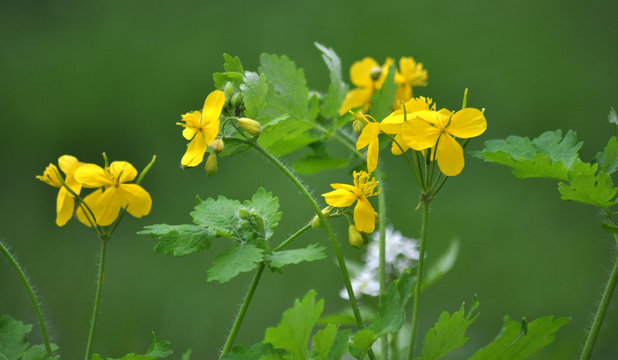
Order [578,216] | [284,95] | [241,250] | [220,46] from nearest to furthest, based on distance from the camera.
Answer: 1. [241,250]
2. [284,95]
3. [578,216]
4. [220,46]

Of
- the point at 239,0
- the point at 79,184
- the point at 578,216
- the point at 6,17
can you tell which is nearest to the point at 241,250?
the point at 79,184

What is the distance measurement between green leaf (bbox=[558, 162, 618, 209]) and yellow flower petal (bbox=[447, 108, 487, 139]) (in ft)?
0.35

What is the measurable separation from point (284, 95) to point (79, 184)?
300mm

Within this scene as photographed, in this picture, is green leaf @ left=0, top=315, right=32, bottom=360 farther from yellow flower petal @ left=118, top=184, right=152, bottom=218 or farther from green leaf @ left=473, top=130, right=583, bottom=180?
green leaf @ left=473, top=130, right=583, bottom=180

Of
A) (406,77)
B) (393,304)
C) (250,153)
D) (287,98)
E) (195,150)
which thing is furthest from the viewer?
(250,153)

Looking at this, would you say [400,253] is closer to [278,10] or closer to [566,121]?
[566,121]

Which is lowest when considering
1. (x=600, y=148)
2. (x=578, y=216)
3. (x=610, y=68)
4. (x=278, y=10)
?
(x=578, y=216)

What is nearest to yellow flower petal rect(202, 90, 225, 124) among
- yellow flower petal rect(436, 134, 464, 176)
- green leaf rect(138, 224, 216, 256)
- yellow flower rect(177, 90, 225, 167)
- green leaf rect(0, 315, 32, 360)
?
yellow flower rect(177, 90, 225, 167)

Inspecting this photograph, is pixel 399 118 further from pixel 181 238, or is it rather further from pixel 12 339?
pixel 12 339

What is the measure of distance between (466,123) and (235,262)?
262 millimetres

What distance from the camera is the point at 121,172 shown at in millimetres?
654

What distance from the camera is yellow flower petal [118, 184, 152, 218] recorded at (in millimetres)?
667

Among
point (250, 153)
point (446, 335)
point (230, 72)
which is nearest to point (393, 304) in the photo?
point (446, 335)

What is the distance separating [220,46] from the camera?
2.50 metres
